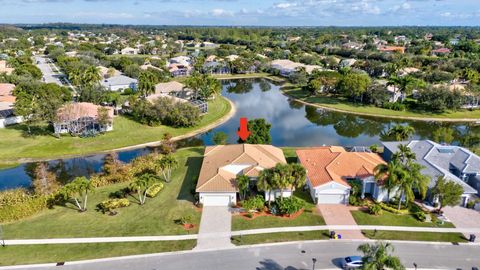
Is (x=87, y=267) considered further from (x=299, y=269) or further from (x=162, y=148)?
(x=162, y=148)

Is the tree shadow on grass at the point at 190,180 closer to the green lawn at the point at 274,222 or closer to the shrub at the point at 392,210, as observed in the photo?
the green lawn at the point at 274,222

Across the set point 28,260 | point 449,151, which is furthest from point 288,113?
point 28,260

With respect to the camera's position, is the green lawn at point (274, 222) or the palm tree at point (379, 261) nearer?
the palm tree at point (379, 261)

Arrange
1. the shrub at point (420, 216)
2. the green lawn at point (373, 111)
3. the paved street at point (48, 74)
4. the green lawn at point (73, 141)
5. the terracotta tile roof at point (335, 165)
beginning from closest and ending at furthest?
the shrub at point (420, 216), the terracotta tile roof at point (335, 165), the green lawn at point (73, 141), the green lawn at point (373, 111), the paved street at point (48, 74)

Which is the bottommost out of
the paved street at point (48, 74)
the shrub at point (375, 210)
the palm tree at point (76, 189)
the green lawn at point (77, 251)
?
the green lawn at point (77, 251)

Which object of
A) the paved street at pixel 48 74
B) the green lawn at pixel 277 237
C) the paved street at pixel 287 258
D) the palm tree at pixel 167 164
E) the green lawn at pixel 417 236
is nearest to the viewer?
the paved street at pixel 287 258

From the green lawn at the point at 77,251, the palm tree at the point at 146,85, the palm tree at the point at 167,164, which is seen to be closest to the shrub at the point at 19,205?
the green lawn at the point at 77,251
